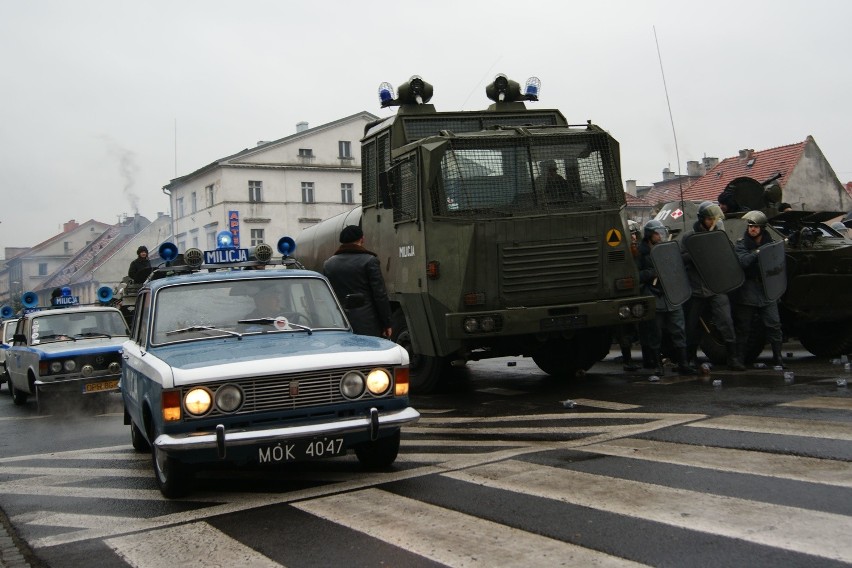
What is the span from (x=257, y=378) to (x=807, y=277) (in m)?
8.67

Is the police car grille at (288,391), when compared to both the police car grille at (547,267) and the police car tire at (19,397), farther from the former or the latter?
the police car tire at (19,397)

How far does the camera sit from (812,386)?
33.1 feet

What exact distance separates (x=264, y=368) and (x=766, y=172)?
3871cm


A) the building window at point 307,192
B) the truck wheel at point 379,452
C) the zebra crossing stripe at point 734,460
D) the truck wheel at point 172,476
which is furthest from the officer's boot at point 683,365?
the building window at point 307,192

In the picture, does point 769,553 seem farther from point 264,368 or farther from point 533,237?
point 533,237

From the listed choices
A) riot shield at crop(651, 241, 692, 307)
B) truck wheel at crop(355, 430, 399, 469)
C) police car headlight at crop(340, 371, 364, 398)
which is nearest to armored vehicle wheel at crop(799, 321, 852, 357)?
riot shield at crop(651, 241, 692, 307)

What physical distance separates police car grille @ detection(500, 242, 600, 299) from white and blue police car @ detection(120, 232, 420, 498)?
3094mm

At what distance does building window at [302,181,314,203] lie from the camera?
223 ft

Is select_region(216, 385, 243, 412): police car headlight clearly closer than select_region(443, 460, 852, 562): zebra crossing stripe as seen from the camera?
No

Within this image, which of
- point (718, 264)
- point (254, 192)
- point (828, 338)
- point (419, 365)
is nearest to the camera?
point (419, 365)

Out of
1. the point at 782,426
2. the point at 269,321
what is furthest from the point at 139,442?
the point at 782,426

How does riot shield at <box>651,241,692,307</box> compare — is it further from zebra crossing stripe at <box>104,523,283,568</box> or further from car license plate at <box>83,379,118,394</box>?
car license plate at <box>83,379,118,394</box>

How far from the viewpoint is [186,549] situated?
528 cm

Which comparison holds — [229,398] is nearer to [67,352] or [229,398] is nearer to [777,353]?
[777,353]
